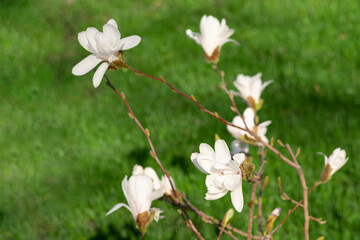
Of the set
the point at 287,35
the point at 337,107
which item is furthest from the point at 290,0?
the point at 337,107

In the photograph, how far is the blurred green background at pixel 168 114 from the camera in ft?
7.80

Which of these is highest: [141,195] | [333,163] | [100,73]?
[100,73]

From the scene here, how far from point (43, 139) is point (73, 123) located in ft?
0.86

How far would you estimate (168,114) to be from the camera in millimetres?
3305

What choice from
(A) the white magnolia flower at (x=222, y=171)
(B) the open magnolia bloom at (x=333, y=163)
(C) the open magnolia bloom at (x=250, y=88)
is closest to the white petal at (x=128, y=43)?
(A) the white magnolia flower at (x=222, y=171)

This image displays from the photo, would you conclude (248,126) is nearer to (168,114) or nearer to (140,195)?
(140,195)

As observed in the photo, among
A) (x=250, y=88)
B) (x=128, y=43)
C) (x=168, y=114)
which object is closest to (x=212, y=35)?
(x=250, y=88)

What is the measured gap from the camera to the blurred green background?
238 cm

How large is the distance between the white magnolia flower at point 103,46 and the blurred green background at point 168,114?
1178 mm

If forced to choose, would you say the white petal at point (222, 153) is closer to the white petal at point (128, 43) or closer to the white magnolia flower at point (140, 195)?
the white magnolia flower at point (140, 195)

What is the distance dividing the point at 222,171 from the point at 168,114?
7.30 feet

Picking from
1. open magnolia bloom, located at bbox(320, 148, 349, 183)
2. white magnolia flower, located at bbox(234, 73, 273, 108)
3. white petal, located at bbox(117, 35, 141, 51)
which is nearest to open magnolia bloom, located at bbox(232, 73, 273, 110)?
white magnolia flower, located at bbox(234, 73, 273, 108)

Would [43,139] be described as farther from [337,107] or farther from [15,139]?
[337,107]

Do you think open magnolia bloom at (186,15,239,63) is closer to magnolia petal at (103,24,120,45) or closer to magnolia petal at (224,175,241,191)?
magnolia petal at (103,24,120,45)
